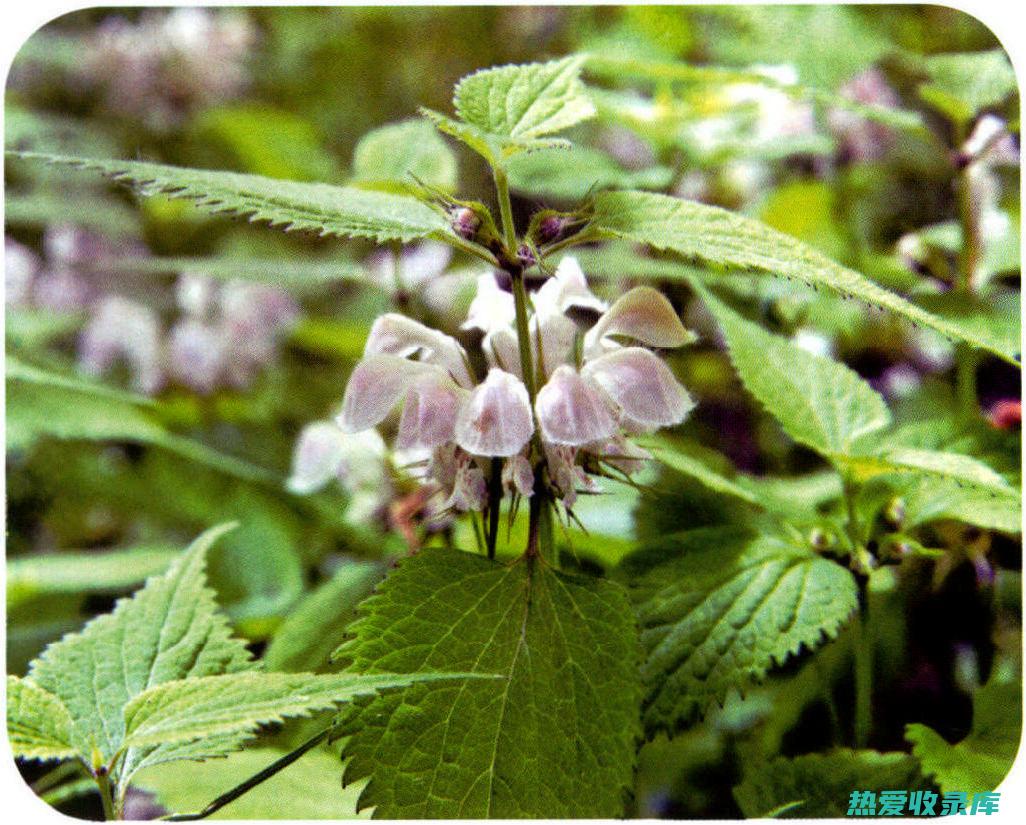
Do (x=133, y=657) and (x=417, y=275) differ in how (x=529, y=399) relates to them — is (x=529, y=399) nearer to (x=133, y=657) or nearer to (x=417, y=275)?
(x=133, y=657)

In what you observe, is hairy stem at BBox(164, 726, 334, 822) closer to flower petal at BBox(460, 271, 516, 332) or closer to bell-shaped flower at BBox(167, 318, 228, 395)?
flower petal at BBox(460, 271, 516, 332)

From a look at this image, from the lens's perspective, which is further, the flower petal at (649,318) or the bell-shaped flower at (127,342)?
the bell-shaped flower at (127,342)

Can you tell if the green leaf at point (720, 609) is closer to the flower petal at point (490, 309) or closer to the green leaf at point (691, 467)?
the green leaf at point (691, 467)

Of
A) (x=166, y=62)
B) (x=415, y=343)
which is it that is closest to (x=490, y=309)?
(x=415, y=343)

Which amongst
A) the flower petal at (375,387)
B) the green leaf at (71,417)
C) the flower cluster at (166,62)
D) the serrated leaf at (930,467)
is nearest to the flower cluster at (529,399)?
the flower petal at (375,387)

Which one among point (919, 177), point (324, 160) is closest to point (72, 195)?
point (324, 160)

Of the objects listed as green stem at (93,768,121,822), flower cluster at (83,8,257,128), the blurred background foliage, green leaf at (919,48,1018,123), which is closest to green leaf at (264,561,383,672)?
the blurred background foliage

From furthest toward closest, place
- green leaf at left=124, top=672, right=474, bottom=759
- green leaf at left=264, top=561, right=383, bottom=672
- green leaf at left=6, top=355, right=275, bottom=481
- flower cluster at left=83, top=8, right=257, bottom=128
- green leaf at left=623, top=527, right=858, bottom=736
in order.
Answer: flower cluster at left=83, top=8, right=257, bottom=128 → green leaf at left=6, top=355, right=275, bottom=481 → green leaf at left=264, top=561, right=383, bottom=672 → green leaf at left=623, top=527, right=858, bottom=736 → green leaf at left=124, top=672, right=474, bottom=759
